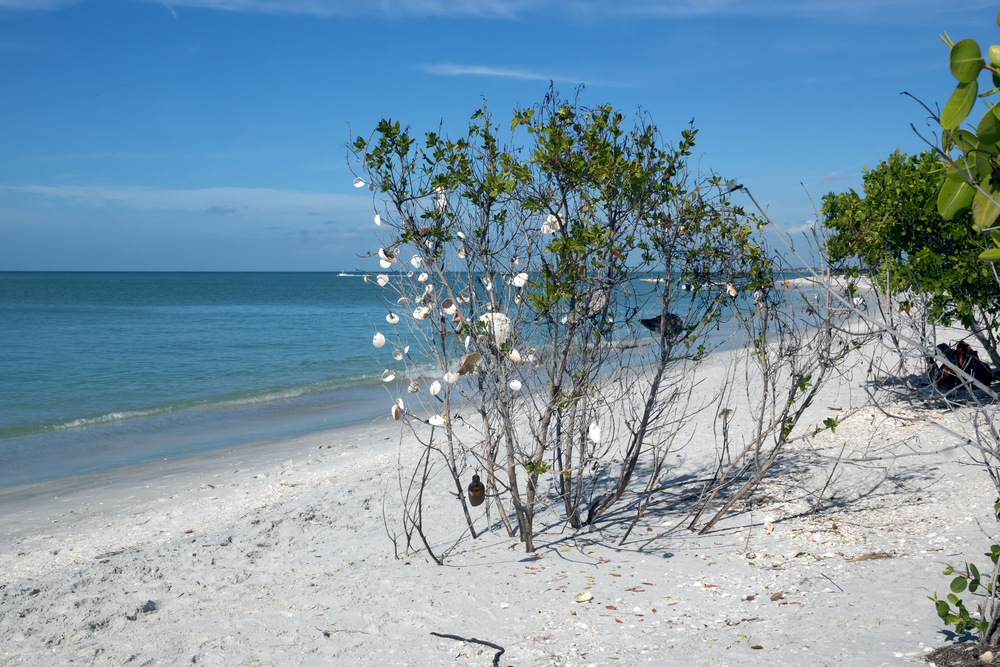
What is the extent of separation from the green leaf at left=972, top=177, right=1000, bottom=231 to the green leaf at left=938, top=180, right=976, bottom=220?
25 mm

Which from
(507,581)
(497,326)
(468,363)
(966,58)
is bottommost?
(507,581)

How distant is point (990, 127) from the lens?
1634 mm

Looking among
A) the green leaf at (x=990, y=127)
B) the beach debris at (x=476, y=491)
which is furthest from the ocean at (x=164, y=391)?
the green leaf at (x=990, y=127)

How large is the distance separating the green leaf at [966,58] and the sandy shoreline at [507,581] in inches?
98.5

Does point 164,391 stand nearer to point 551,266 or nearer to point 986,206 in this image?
point 551,266

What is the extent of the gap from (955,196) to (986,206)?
12 centimetres

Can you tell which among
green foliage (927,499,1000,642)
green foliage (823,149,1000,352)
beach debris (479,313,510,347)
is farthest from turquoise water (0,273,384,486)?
green foliage (823,149,1000,352)

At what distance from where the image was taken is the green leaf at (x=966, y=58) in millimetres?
1521

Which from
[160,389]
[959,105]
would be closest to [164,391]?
[160,389]

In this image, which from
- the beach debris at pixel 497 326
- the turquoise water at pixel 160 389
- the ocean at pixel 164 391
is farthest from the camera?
the turquoise water at pixel 160 389

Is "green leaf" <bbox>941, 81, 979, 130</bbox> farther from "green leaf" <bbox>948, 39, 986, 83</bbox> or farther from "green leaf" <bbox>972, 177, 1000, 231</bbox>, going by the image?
"green leaf" <bbox>972, 177, 1000, 231</bbox>

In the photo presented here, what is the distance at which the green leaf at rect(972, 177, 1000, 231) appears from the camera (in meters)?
1.62

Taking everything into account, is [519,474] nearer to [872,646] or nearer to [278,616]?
[278,616]

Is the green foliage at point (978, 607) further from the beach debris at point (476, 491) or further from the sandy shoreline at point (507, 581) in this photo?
the beach debris at point (476, 491)
